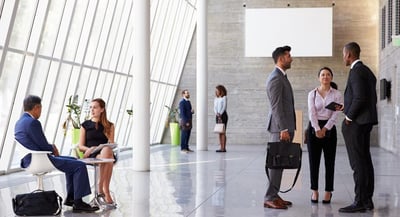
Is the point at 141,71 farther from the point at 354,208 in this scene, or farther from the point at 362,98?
the point at 354,208

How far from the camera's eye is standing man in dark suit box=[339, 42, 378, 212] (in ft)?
26.9

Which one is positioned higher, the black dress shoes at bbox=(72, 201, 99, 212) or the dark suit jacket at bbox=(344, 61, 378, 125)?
the dark suit jacket at bbox=(344, 61, 378, 125)

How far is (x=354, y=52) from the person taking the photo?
8430 mm

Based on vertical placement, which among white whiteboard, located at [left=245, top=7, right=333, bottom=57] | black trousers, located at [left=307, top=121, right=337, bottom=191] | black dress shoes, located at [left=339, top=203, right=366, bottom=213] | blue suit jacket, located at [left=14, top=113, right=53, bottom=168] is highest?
white whiteboard, located at [left=245, top=7, right=333, bottom=57]

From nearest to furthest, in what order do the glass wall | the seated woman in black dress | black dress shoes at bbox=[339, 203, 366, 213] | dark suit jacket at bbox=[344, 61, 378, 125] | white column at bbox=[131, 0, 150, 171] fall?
black dress shoes at bbox=[339, 203, 366, 213] → dark suit jacket at bbox=[344, 61, 378, 125] → the seated woman in black dress → white column at bbox=[131, 0, 150, 171] → the glass wall

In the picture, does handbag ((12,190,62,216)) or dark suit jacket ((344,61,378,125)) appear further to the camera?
dark suit jacket ((344,61,378,125))

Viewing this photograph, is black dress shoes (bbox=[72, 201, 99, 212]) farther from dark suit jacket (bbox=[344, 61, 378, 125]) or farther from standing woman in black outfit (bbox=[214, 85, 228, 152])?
standing woman in black outfit (bbox=[214, 85, 228, 152])

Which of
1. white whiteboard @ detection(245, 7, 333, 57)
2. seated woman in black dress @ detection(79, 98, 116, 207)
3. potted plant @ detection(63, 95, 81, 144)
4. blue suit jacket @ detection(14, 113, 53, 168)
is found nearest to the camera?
blue suit jacket @ detection(14, 113, 53, 168)

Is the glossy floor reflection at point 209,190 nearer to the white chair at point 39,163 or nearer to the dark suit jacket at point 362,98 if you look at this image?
the white chair at point 39,163

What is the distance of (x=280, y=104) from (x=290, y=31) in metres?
16.9

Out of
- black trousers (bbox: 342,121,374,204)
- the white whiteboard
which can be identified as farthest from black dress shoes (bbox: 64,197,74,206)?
the white whiteboard

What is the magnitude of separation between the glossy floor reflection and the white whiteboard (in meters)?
9.22

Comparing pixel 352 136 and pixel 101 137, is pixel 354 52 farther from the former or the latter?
pixel 101 137

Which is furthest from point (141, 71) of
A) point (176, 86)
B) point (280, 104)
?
point (176, 86)
